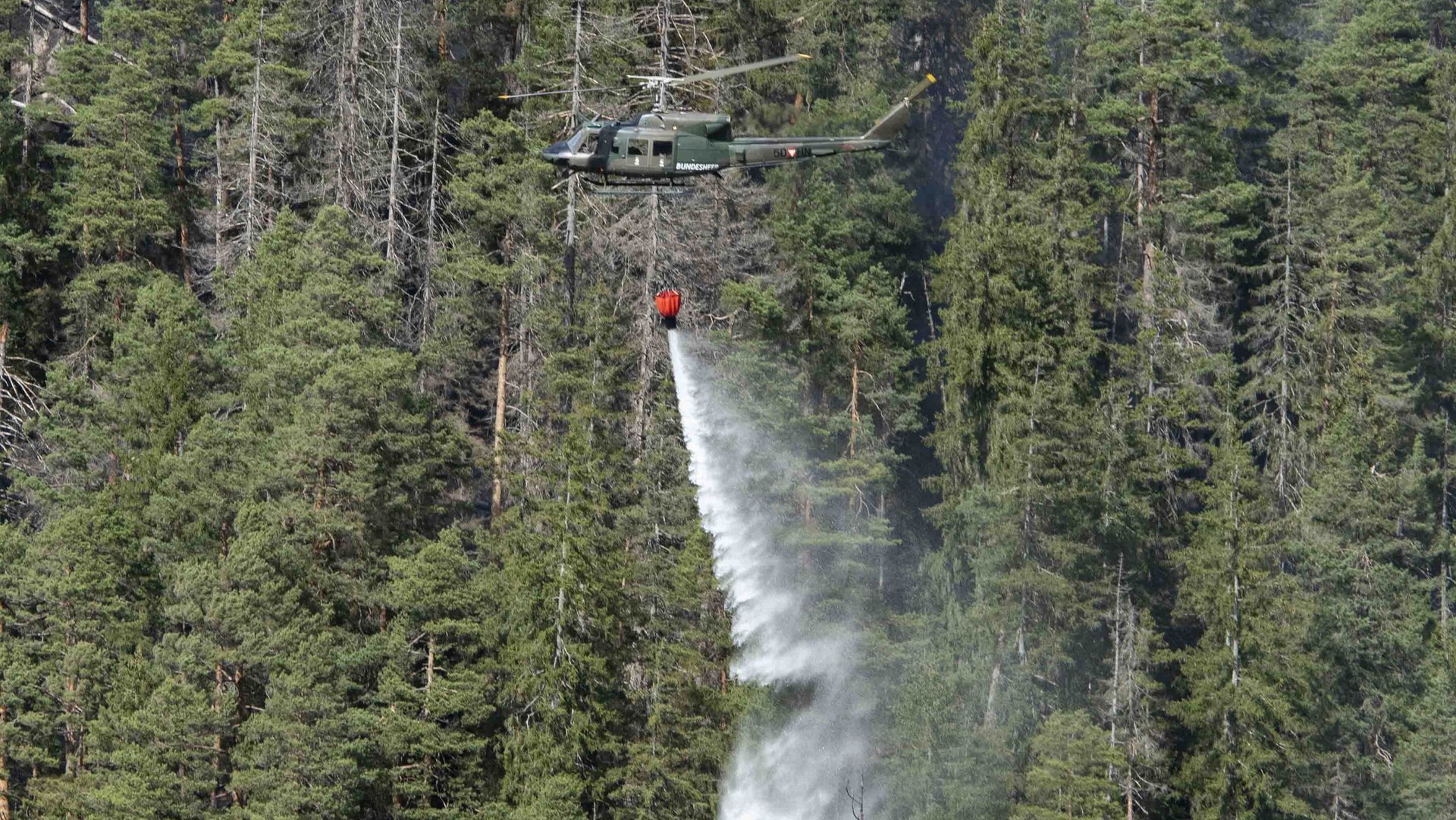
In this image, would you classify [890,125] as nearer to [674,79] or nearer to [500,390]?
[674,79]

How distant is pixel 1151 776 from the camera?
56000 mm

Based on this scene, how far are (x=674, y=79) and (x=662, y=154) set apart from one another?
94.1 inches

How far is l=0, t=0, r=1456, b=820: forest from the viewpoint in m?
50.5

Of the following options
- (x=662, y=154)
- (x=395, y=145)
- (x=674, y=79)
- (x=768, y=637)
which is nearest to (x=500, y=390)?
(x=395, y=145)

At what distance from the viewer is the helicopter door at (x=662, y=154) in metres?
42.2

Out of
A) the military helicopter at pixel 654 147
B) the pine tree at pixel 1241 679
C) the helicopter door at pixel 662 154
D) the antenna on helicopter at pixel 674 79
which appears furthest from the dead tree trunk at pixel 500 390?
the pine tree at pixel 1241 679

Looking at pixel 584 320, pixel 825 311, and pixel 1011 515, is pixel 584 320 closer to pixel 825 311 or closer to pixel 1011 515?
pixel 825 311

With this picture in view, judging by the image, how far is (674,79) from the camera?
40.1 metres

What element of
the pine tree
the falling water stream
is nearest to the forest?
the pine tree

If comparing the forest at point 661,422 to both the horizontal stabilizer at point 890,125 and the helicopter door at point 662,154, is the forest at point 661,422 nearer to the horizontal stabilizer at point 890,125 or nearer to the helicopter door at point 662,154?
the horizontal stabilizer at point 890,125

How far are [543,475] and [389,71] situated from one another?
12.8 metres

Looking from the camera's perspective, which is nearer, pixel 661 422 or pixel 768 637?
pixel 768 637

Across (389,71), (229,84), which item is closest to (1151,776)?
(389,71)

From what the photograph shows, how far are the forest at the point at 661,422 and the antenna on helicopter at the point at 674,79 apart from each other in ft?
1.09
